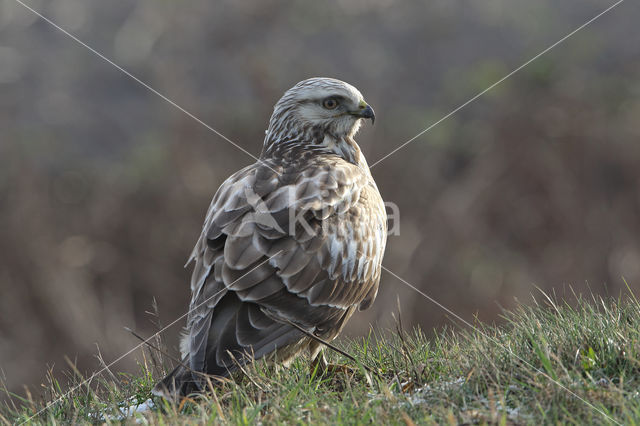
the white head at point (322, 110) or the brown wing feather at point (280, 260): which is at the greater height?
the white head at point (322, 110)

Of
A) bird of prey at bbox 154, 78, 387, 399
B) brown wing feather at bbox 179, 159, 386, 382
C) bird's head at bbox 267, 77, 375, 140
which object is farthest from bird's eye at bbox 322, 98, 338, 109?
brown wing feather at bbox 179, 159, 386, 382

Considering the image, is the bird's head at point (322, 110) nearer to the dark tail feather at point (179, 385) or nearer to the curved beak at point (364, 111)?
the curved beak at point (364, 111)

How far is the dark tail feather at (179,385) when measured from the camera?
4227mm

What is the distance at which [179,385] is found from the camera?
4273mm

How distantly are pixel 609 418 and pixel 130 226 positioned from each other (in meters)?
11.0

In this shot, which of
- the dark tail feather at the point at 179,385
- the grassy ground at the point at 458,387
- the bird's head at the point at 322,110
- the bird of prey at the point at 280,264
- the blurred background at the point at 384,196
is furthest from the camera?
the blurred background at the point at 384,196

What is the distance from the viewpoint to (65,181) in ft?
47.3

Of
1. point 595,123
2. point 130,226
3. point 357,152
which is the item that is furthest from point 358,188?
point 595,123

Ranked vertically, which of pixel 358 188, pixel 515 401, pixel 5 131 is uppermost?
pixel 358 188

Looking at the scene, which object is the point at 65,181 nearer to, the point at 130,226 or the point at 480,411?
the point at 130,226

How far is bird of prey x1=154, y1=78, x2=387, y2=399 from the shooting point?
4523 millimetres

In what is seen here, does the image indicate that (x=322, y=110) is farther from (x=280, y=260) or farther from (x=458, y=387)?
(x=458, y=387)

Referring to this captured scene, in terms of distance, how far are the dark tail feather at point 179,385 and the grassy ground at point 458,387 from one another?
71mm

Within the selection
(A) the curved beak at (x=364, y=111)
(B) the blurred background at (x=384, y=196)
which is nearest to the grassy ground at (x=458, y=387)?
(A) the curved beak at (x=364, y=111)
